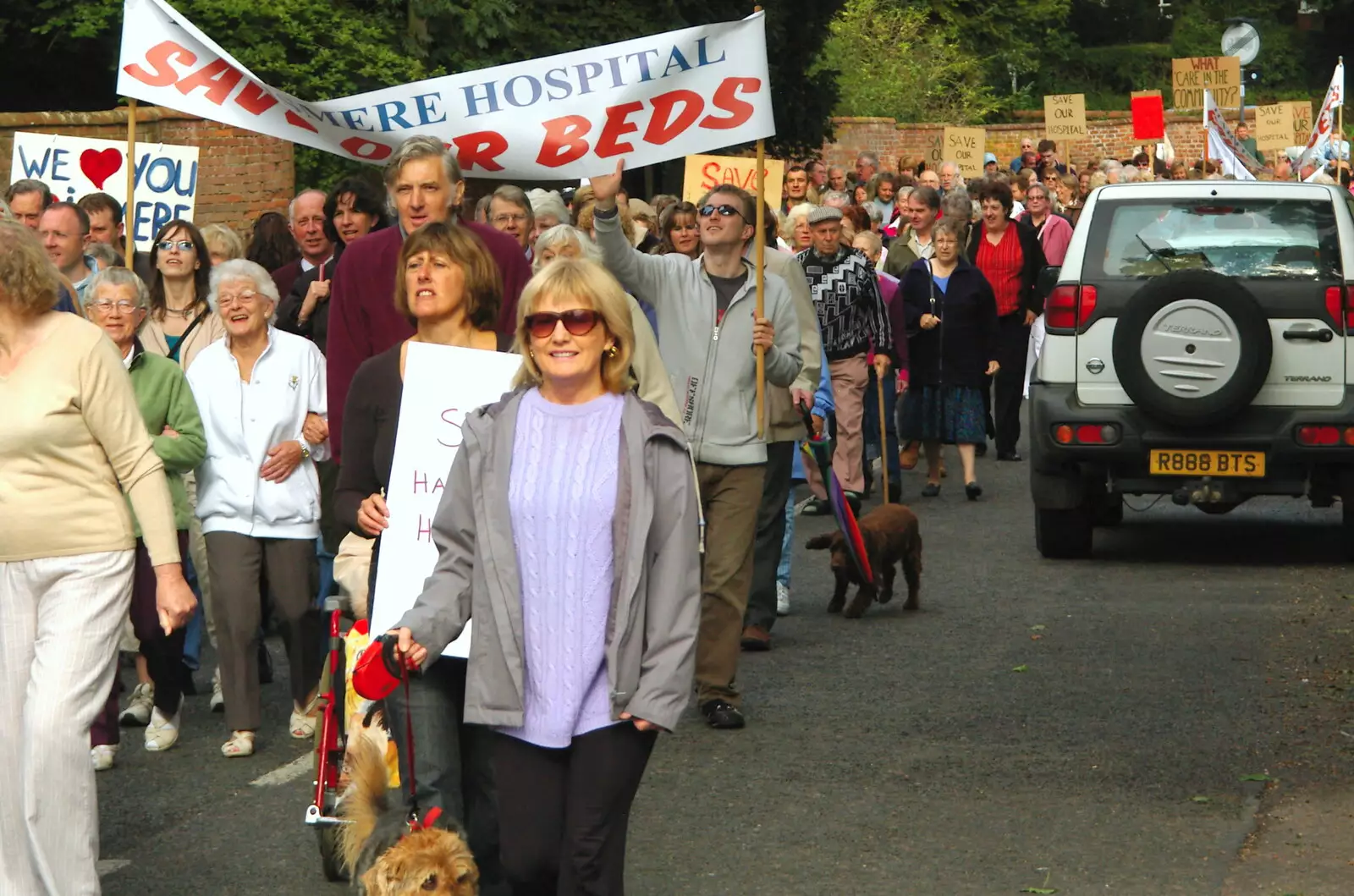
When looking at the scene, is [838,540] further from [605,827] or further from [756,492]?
[605,827]

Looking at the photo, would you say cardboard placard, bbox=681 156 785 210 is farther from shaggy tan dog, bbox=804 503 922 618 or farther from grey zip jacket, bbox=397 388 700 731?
grey zip jacket, bbox=397 388 700 731

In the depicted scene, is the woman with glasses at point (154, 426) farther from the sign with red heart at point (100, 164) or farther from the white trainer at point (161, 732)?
the sign with red heart at point (100, 164)

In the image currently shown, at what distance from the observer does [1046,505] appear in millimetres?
12984

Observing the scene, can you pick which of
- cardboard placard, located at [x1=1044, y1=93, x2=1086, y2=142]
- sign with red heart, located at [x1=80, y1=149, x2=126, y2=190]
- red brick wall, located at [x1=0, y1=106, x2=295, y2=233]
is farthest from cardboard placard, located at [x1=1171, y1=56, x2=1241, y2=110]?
sign with red heart, located at [x1=80, y1=149, x2=126, y2=190]

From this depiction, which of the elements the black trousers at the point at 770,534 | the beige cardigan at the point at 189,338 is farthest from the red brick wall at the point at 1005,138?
the beige cardigan at the point at 189,338

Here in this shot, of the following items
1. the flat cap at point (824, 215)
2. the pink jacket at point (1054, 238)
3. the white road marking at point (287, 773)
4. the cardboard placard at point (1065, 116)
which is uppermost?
the cardboard placard at point (1065, 116)

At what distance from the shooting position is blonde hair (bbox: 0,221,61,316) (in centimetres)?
591

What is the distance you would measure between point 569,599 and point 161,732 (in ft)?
14.1

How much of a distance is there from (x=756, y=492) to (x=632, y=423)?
4.12 metres

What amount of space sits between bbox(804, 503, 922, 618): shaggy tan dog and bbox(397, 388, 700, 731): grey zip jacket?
6335 mm

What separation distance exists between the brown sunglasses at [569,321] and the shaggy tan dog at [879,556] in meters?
6.34

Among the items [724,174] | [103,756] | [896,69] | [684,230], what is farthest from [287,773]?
[896,69]

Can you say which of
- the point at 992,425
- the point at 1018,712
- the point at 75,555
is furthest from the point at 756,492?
the point at 992,425

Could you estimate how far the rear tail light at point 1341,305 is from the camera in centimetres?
1238
